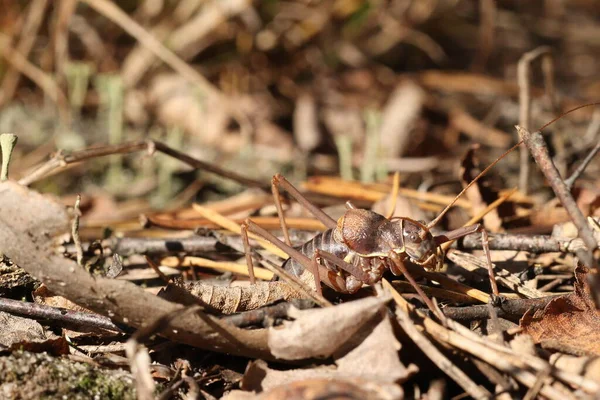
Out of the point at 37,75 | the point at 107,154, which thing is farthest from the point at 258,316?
the point at 37,75

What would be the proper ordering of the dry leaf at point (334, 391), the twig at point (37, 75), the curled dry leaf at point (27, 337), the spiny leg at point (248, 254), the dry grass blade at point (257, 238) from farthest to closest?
the twig at point (37, 75), the spiny leg at point (248, 254), the dry grass blade at point (257, 238), the curled dry leaf at point (27, 337), the dry leaf at point (334, 391)

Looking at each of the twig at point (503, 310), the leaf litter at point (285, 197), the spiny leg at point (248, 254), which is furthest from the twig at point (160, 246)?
the twig at point (503, 310)

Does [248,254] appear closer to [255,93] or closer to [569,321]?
[569,321]

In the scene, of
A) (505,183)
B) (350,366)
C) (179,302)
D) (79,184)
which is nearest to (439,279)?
(350,366)

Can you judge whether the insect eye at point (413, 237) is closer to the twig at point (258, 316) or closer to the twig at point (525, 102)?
the twig at point (258, 316)

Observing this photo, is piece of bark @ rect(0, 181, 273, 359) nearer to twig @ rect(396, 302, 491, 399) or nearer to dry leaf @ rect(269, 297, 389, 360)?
dry leaf @ rect(269, 297, 389, 360)

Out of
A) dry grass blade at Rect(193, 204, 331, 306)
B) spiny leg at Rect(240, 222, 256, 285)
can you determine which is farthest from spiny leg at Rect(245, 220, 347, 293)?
dry grass blade at Rect(193, 204, 331, 306)

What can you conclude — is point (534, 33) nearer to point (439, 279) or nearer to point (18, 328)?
point (439, 279)

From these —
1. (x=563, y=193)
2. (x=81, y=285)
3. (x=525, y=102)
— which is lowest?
(x=81, y=285)
